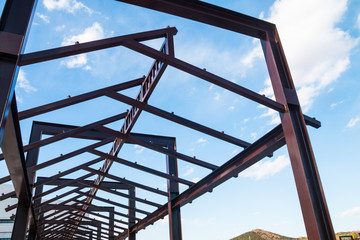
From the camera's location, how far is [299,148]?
379 centimetres

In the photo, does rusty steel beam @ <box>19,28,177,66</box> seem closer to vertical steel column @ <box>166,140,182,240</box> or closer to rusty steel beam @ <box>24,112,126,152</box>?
rusty steel beam @ <box>24,112,126,152</box>

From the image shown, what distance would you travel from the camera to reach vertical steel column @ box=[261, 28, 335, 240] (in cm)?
343

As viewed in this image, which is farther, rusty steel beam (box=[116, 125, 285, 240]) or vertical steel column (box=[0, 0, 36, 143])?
rusty steel beam (box=[116, 125, 285, 240])

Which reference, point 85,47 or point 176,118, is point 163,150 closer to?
point 176,118

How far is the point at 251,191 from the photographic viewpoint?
973 centimetres

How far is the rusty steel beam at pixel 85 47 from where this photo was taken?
3.40 metres

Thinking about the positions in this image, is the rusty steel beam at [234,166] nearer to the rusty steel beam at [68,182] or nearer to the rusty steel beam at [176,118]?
the rusty steel beam at [176,118]

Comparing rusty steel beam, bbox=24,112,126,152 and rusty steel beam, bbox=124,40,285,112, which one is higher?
rusty steel beam, bbox=24,112,126,152

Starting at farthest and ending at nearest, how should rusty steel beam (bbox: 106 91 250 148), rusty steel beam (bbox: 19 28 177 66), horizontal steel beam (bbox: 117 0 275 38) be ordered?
1. rusty steel beam (bbox: 106 91 250 148)
2. horizontal steel beam (bbox: 117 0 275 38)
3. rusty steel beam (bbox: 19 28 177 66)

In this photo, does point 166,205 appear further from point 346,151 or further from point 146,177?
point 346,151

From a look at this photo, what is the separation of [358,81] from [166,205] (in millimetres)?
5985

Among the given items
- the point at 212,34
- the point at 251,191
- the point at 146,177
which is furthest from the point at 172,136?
the point at 212,34

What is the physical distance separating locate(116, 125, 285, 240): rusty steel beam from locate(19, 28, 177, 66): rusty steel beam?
7.79 ft

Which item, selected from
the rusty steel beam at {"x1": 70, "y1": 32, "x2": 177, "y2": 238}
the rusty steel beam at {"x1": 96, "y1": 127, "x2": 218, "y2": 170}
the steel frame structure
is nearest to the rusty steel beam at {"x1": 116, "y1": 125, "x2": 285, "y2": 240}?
the steel frame structure
